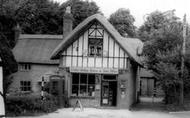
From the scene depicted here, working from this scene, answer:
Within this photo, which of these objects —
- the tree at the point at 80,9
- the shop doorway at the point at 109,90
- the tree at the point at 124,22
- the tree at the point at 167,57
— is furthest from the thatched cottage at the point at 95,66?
the tree at the point at 124,22

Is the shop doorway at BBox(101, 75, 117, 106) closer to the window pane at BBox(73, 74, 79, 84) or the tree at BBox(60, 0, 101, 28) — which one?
the window pane at BBox(73, 74, 79, 84)

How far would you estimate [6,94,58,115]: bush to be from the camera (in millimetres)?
22683

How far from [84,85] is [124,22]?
40962mm

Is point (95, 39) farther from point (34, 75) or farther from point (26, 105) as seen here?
point (34, 75)

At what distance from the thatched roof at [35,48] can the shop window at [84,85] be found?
992 centimetres

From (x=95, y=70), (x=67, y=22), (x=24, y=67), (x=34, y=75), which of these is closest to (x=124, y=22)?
(x=24, y=67)

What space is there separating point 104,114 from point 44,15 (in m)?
34.9

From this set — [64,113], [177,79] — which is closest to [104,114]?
[64,113]

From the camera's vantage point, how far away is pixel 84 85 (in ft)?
97.5

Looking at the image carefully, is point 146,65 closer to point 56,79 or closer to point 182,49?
point 182,49

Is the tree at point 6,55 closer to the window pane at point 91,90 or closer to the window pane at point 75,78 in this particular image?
the window pane at point 75,78

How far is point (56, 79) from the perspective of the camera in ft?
93.8

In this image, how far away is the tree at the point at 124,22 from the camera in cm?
6788

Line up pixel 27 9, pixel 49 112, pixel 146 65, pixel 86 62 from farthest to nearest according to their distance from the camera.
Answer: pixel 27 9 → pixel 146 65 → pixel 86 62 → pixel 49 112
